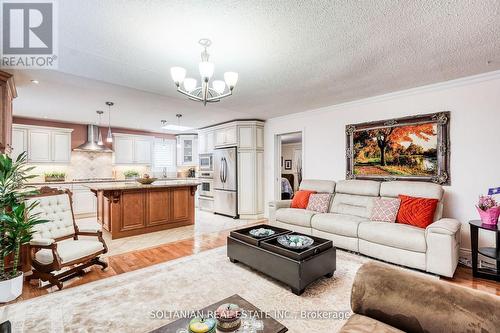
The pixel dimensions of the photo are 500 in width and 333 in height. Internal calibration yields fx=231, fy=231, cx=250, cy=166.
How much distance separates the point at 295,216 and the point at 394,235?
157 cm

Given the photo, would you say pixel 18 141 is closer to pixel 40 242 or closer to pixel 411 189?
pixel 40 242

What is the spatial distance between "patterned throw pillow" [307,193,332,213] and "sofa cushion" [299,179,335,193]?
175 mm

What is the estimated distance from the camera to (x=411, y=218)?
322 centimetres

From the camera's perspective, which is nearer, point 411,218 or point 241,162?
point 411,218

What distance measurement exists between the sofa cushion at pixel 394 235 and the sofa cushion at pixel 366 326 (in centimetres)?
199

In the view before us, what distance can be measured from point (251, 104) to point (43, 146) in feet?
18.5

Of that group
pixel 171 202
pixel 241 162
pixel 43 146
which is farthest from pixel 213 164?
pixel 43 146

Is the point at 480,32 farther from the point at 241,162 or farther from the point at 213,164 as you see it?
the point at 213,164

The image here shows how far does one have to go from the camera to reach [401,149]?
3887mm

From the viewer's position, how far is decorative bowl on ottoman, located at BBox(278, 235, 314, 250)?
2643 millimetres

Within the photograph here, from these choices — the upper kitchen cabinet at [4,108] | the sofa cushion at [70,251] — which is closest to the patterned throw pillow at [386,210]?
the sofa cushion at [70,251]

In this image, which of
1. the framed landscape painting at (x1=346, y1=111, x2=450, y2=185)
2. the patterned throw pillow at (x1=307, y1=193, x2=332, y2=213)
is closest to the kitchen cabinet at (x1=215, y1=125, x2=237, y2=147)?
the patterned throw pillow at (x1=307, y1=193, x2=332, y2=213)

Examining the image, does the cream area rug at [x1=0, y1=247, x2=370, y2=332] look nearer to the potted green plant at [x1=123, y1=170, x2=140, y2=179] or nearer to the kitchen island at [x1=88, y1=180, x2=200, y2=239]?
the kitchen island at [x1=88, y1=180, x2=200, y2=239]

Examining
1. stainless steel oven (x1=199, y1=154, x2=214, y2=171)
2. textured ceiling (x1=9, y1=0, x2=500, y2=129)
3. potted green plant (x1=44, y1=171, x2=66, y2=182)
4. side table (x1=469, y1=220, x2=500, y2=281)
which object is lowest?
side table (x1=469, y1=220, x2=500, y2=281)
